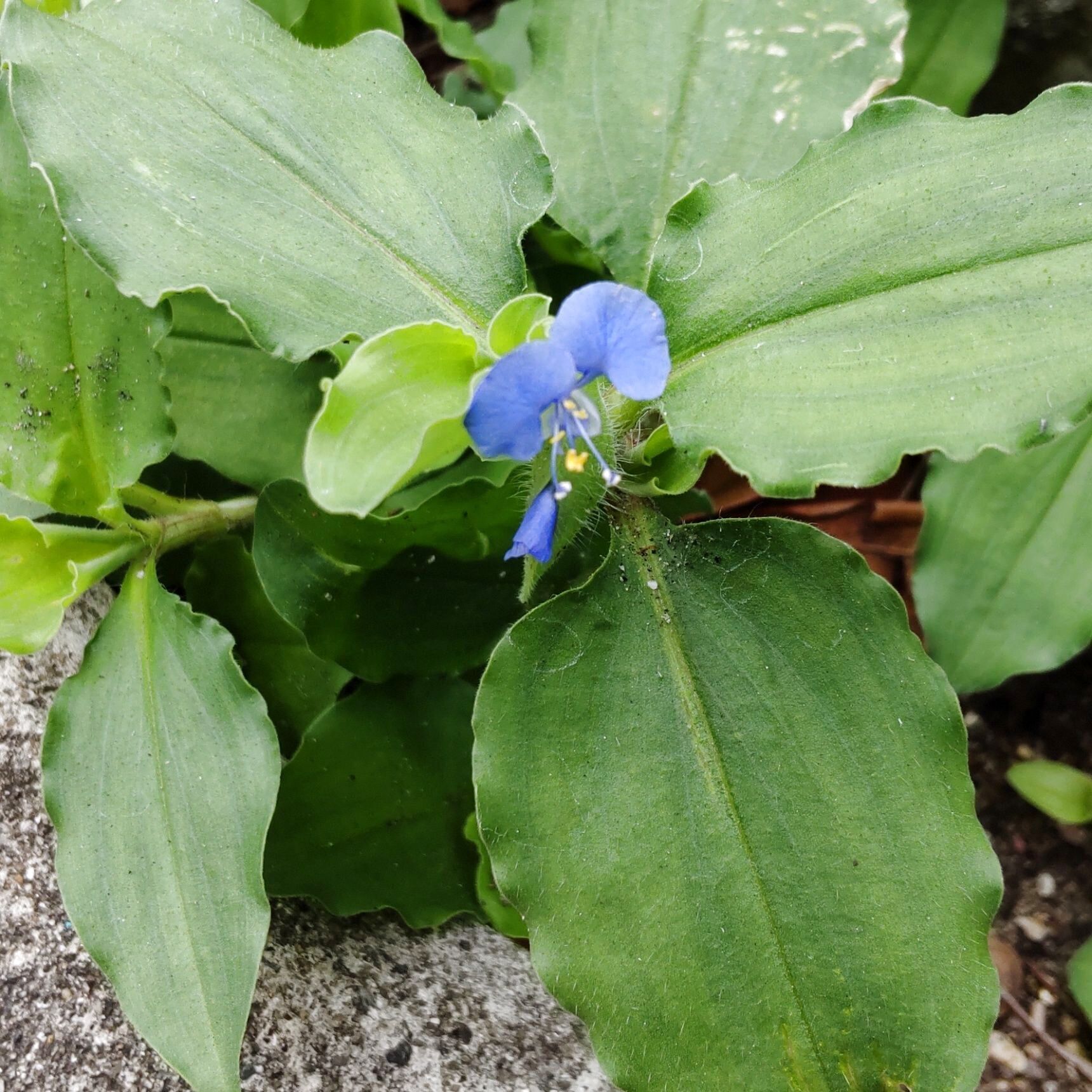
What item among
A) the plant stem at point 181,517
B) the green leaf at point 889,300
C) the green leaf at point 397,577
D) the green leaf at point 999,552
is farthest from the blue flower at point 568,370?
the green leaf at point 999,552

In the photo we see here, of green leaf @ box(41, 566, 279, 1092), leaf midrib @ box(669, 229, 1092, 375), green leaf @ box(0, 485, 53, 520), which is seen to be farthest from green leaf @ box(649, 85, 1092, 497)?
green leaf @ box(0, 485, 53, 520)

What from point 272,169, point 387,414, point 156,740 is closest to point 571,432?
point 387,414

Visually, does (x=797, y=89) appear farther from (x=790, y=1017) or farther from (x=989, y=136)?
A: (x=790, y=1017)

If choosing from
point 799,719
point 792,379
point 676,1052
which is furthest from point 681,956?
point 792,379

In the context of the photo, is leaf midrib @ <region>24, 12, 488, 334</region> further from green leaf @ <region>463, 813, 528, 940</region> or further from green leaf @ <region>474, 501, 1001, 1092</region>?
green leaf @ <region>463, 813, 528, 940</region>

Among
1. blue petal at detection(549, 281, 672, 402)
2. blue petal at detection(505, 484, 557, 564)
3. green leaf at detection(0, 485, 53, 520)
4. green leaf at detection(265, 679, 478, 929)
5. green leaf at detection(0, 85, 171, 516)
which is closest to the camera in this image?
blue petal at detection(549, 281, 672, 402)

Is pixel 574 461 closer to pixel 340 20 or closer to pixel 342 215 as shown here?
pixel 342 215
